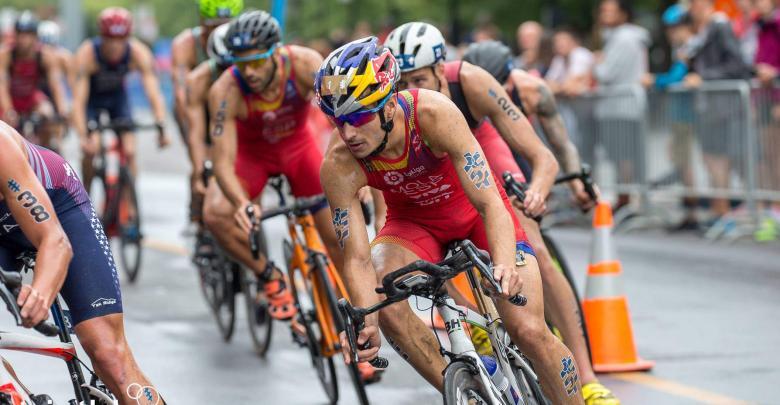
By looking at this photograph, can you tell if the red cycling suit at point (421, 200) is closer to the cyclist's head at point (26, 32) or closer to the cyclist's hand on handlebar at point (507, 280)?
the cyclist's hand on handlebar at point (507, 280)

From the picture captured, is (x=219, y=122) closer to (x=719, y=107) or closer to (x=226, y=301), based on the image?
(x=226, y=301)

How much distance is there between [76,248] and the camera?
5828 mm

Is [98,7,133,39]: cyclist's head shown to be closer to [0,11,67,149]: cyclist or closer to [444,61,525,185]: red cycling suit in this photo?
[0,11,67,149]: cyclist

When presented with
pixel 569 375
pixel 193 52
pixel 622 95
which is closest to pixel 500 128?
pixel 569 375

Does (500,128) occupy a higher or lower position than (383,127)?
lower

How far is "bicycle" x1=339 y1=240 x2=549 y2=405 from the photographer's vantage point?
536 centimetres

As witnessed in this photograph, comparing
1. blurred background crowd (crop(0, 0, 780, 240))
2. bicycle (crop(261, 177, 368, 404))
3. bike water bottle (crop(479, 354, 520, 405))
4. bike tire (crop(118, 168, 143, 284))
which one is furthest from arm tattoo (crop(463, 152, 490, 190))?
bike tire (crop(118, 168, 143, 284))

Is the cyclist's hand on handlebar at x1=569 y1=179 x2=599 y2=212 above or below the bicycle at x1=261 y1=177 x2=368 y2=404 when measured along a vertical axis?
above

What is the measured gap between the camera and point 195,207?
1124 cm

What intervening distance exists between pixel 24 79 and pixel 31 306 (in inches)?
463

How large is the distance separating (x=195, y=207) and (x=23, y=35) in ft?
18.2

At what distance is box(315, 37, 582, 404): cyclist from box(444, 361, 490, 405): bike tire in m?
0.34

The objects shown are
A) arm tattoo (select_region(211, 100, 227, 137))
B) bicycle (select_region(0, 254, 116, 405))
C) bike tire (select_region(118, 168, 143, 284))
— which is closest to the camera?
bicycle (select_region(0, 254, 116, 405))

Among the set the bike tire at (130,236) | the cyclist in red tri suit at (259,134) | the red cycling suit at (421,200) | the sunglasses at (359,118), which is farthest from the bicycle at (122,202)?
the sunglasses at (359,118)
